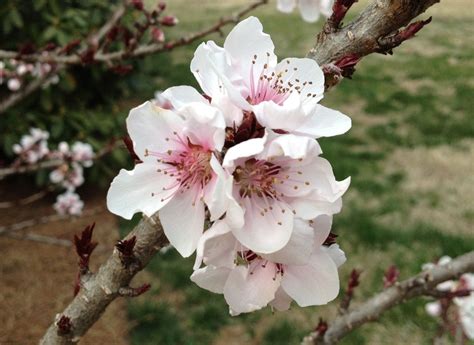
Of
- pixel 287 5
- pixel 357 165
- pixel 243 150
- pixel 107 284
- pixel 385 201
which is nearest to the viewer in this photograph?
pixel 243 150

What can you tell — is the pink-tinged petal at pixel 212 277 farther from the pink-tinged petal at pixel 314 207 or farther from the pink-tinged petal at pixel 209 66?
the pink-tinged petal at pixel 209 66

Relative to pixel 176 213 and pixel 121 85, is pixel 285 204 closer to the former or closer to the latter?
pixel 176 213

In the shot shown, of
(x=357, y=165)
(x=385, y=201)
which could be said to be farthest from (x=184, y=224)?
(x=357, y=165)

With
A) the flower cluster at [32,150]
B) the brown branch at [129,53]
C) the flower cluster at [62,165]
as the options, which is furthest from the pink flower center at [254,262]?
the flower cluster at [32,150]

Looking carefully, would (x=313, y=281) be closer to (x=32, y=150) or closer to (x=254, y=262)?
(x=254, y=262)

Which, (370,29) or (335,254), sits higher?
(370,29)

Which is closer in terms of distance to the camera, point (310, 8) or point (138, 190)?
point (138, 190)

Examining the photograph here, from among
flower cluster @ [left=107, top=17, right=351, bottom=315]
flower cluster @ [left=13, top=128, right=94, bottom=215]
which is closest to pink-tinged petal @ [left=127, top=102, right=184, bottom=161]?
flower cluster @ [left=107, top=17, right=351, bottom=315]
